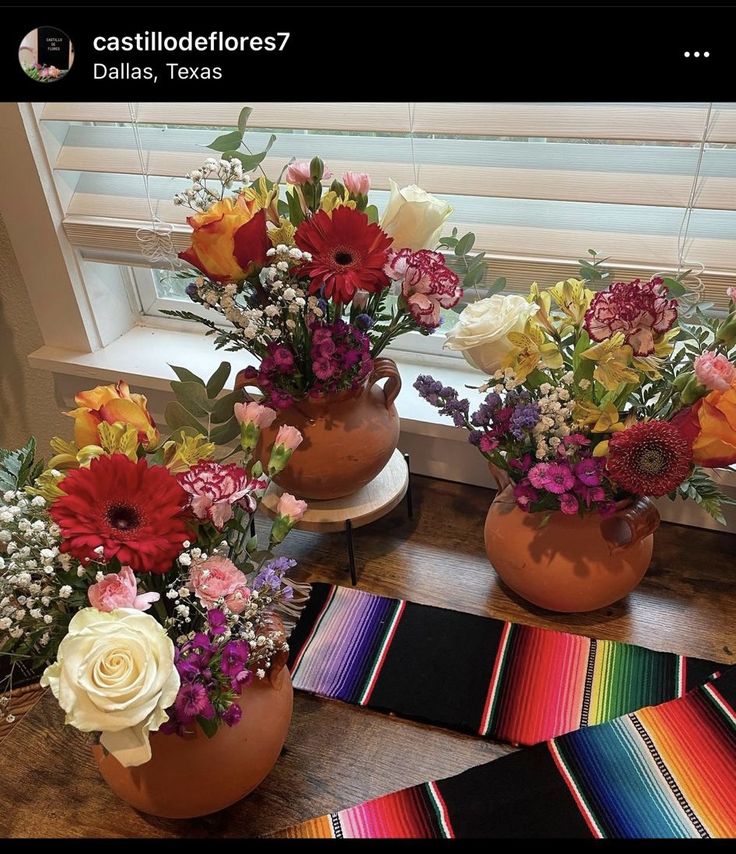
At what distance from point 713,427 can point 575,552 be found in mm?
219

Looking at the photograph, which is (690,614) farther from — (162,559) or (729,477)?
(162,559)

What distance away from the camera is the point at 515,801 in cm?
71

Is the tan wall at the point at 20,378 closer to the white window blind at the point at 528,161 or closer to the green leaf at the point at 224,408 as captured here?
the white window blind at the point at 528,161

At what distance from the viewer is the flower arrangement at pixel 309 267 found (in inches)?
30.0

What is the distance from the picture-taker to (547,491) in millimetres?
825

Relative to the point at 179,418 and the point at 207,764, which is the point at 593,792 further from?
the point at 179,418

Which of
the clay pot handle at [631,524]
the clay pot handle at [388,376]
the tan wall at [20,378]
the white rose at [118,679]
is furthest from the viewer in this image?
the tan wall at [20,378]

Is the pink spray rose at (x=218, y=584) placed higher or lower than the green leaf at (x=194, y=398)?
lower

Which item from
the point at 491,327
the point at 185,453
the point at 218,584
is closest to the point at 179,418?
the point at 185,453

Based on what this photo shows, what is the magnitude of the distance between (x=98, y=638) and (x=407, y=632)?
450mm

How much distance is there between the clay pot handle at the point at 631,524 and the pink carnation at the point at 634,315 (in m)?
0.19

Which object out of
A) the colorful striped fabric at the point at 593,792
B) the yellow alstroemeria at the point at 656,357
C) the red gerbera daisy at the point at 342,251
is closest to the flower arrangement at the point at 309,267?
the red gerbera daisy at the point at 342,251
